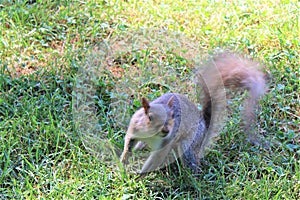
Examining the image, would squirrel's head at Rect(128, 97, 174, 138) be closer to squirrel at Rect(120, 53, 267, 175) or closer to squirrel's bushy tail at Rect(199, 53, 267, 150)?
squirrel at Rect(120, 53, 267, 175)

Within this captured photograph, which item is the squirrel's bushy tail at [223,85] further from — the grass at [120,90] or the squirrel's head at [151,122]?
the squirrel's head at [151,122]

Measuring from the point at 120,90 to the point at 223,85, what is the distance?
2.93 ft

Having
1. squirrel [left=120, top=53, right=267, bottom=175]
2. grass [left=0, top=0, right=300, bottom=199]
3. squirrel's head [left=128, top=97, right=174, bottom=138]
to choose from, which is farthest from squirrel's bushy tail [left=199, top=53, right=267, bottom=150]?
squirrel's head [left=128, top=97, right=174, bottom=138]

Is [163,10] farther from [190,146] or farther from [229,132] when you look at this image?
[190,146]

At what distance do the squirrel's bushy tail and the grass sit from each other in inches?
6.3

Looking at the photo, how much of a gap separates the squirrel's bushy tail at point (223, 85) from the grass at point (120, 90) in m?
0.16

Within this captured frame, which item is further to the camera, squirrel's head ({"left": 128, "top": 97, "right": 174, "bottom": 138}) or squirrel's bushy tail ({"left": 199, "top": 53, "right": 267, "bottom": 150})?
squirrel's bushy tail ({"left": 199, "top": 53, "right": 267, "bottom": 150})

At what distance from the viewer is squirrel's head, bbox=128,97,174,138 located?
2553mm

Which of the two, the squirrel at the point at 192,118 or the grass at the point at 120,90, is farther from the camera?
the grass at the point at 120,90

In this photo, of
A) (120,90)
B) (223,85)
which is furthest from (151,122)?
(120,90)

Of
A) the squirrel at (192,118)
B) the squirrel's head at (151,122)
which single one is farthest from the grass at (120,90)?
the squirrel's head at (151,122)

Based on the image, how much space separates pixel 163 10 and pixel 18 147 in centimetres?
196

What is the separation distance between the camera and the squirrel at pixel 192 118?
8.63 ft

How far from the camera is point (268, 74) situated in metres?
3.83
